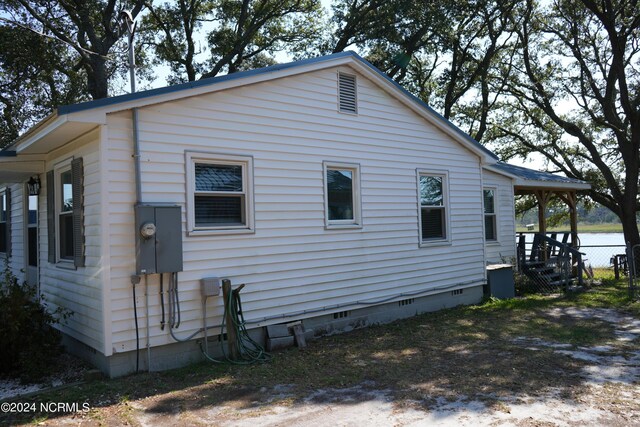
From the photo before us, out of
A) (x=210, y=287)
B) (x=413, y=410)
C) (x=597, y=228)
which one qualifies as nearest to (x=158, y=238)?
(x=210, y=287)

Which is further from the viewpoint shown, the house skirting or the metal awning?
the metal awning

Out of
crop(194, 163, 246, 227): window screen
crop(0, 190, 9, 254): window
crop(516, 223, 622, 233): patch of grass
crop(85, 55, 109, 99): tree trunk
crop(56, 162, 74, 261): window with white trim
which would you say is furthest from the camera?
crop(516, 223, 622, 233): patch of grass

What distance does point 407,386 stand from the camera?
5.43 meters

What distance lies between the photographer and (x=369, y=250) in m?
8.70

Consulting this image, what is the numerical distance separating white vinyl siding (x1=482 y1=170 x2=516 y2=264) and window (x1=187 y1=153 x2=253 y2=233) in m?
8.27

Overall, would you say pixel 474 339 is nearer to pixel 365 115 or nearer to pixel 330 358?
pixel 330 358

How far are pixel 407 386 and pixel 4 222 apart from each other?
902 cm

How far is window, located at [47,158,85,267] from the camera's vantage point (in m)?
6.45

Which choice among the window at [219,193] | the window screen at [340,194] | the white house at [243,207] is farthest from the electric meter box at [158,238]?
the window screen at [340,194]

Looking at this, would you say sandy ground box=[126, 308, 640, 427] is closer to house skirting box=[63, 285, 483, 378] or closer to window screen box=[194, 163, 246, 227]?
house skirting box=[63, 285, 483, 378]

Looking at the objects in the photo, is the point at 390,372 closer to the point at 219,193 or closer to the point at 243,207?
the point at 243,207

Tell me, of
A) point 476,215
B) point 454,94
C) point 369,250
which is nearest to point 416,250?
point 369,250

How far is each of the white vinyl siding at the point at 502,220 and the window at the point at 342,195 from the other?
6040mm

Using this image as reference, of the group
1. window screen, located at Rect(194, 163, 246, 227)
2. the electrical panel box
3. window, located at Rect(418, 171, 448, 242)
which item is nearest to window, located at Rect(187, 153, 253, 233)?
window screen, located at Rect(194, 163, 246, 227)
